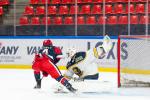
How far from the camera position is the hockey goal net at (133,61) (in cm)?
863

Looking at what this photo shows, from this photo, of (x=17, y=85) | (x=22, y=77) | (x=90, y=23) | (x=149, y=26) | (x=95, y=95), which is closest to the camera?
(x=95, y=95)

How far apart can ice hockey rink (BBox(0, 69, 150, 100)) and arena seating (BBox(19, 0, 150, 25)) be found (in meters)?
3.01

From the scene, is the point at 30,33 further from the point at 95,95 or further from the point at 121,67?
the point at 95,95

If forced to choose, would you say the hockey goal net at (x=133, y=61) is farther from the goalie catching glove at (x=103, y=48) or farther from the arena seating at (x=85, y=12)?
the arena seating at (x=85, y=12)

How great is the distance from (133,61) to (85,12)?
3914mm

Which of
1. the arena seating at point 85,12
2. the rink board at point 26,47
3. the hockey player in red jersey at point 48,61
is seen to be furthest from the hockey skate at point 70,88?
the arena seating at point 85,12

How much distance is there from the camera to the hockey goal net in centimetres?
863

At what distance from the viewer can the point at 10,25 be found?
12828 millimetres

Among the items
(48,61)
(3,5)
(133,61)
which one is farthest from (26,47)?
(48,61)

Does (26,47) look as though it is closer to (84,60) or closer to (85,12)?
(85,12)


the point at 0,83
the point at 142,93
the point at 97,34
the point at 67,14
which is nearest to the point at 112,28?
the point at 97,34

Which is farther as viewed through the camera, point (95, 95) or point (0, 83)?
point (0, 83)

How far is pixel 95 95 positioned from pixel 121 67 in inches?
73.2

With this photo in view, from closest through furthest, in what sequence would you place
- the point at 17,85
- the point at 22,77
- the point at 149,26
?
1. the point at 17,85
2. the point at 22,77
3. the point at 149,26
